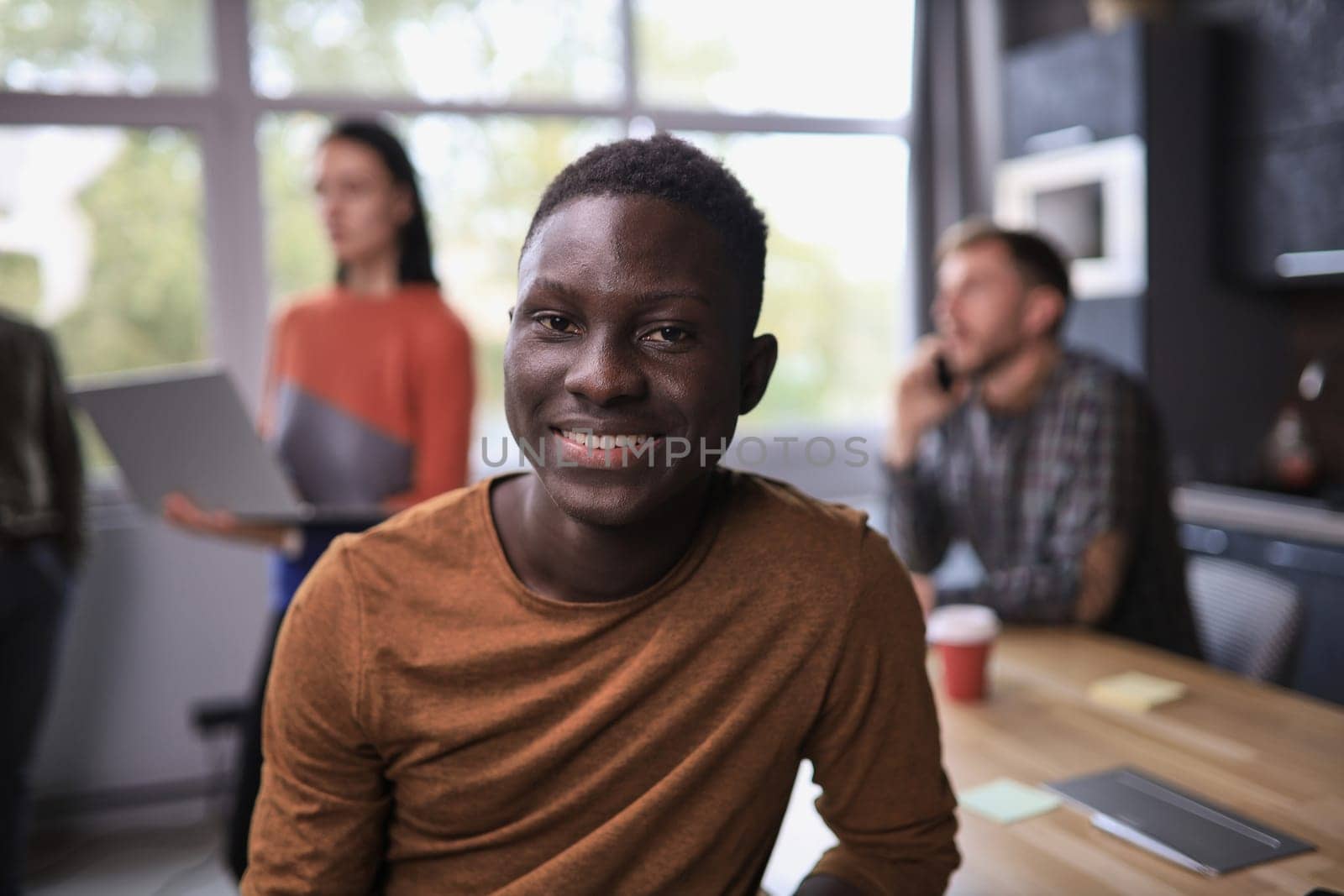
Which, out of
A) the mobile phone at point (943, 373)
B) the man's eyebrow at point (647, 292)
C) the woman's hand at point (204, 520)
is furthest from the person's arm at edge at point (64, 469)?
the man's eyebrow at point (647, 292)

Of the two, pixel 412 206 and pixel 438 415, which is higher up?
pixel 412 206

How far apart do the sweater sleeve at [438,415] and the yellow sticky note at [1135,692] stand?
1156 millimetres

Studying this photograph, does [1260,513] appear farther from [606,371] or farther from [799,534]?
[606,371]

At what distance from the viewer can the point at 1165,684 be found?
1618mm

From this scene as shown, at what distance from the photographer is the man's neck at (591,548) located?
0.93 meters

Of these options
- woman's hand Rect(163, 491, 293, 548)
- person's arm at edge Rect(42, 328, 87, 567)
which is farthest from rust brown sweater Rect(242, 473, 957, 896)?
person's arm at edge Rect(42, 328, 87, 567)

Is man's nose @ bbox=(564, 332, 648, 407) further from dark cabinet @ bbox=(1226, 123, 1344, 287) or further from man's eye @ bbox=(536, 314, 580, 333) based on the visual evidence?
dark cabinet @ bbox=(1226, 123, 1344, 287)

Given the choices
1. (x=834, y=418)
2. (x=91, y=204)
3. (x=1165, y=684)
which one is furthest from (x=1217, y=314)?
(x=91, y=204)

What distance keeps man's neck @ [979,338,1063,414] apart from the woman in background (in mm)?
1065

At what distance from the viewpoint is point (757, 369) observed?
954 millimetres

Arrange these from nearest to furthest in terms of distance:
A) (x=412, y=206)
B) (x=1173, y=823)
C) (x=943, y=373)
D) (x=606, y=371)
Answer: (x=606, y=371) → (x=1173, y=823) → (x=412, y=206) → (x=943, y=373)

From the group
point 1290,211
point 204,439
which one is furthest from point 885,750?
point 1290,211

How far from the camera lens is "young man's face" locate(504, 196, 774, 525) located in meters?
0.85

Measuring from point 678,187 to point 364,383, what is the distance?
1.35 m
